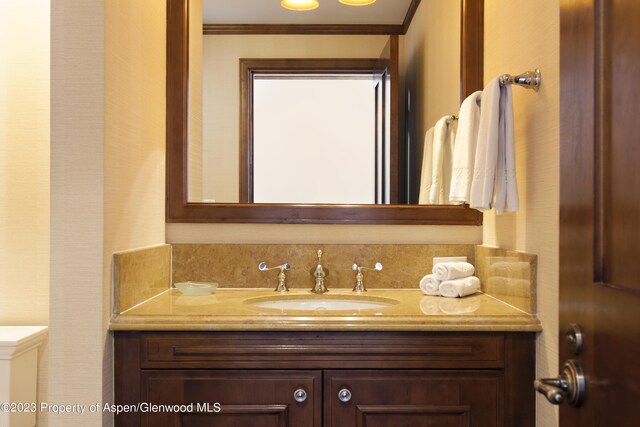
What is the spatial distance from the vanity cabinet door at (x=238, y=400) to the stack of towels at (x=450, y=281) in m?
0.57

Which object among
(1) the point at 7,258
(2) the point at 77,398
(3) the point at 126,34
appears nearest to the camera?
(2) the point at 77,398

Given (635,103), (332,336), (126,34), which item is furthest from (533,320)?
(126,34)

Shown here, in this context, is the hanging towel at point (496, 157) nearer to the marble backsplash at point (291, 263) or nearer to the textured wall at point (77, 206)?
the marble backsplash at point (291, 263)

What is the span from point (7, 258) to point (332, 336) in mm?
1125

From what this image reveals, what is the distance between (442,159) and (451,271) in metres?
0.39

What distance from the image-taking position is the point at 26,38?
1.87 metres

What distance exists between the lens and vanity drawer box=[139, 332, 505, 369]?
1478 mm

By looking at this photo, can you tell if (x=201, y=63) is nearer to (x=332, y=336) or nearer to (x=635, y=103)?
(x=332, y=336)

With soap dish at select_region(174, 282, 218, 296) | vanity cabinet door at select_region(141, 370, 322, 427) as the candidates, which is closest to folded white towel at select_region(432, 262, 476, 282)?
vanity cabinet door at select_region(141, 370, 322, 427)

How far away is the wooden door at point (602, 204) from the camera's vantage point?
0.75 metres

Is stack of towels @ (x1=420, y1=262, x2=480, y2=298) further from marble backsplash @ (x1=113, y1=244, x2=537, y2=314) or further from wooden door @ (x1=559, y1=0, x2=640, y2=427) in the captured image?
wooden door @ (x1=559, y1=0, x2=640, y2=427)

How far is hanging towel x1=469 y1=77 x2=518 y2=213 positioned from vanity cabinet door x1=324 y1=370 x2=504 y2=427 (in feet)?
1.62

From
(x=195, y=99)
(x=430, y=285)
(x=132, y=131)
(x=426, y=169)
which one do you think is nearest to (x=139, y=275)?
(x=132, y=131)

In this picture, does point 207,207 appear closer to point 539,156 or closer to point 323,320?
point 323,320
